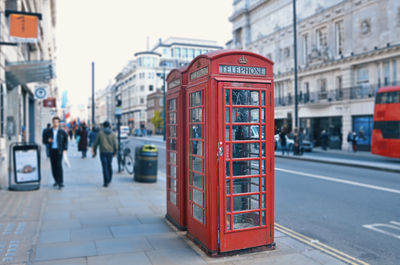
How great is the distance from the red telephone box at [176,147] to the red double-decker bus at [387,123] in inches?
586

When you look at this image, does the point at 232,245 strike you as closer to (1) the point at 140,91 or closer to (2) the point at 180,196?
(2) the point at 180,196

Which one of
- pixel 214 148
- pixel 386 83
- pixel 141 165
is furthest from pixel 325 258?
pixel 386 83

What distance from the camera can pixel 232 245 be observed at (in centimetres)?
487

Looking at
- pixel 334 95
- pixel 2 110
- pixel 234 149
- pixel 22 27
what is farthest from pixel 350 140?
pixel 234 149

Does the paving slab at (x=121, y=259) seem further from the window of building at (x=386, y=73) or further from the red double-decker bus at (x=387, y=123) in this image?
the window of building at (x=386, y=73)

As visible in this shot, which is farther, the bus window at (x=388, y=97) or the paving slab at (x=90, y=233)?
the bus window at (x=388, y=97)

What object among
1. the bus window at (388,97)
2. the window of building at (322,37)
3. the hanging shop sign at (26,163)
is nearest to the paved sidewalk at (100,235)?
the hanging shop sign at (26,163)

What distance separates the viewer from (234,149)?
4832 millimetres

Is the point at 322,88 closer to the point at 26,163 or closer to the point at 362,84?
the point at 362,84

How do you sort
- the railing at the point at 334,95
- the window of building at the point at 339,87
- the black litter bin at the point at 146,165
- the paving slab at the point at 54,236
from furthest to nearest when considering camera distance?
the window of building at the point at 339,87
the railing at the point at 334,95
the black litter bin at the point at 146,165
the paving slab at the point at 54,236

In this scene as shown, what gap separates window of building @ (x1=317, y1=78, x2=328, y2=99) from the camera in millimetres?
33781

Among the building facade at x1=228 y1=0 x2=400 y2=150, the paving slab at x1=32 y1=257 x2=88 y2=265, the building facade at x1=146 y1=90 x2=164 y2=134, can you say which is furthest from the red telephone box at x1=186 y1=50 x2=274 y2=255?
the building facade at x1=146 y1=90 x2=164 y2=134

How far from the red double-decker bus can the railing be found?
765 centimetres

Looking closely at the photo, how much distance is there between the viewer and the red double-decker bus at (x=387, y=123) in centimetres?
1792
